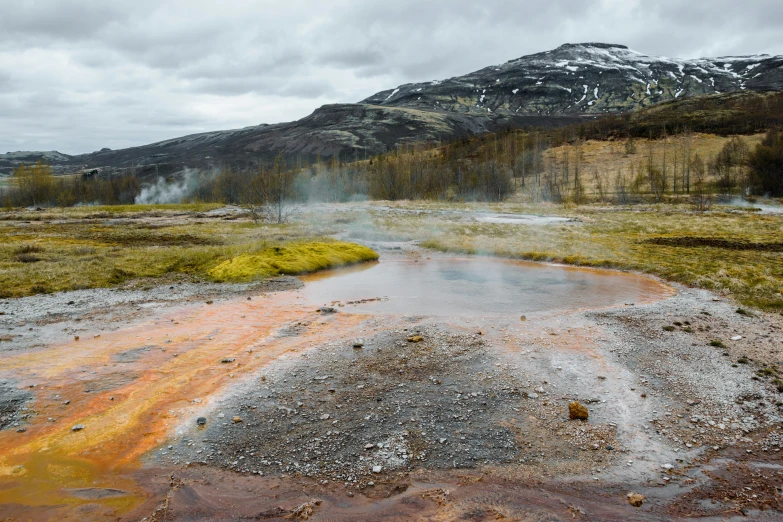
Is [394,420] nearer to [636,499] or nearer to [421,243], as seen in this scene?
[636,499]

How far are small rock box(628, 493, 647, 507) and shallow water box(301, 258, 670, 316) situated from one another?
Answer: 900 centimetres

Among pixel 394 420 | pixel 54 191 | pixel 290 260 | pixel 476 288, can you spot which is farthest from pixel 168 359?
pixel 54 191

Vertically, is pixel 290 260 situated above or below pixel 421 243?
above

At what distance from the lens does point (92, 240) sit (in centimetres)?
3606

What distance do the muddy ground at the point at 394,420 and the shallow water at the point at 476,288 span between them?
2322 millimetres

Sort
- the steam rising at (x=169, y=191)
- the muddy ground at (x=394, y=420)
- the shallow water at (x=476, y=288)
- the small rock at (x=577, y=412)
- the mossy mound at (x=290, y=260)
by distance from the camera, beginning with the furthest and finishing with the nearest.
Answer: the steam rising at (x=169, y=191) < the mossy mound at (x=290, y=260) < the shallow water at (x=476, y=288) < the small rock at (x=577, y=412) < the muddy ground at (x=394, y=420)

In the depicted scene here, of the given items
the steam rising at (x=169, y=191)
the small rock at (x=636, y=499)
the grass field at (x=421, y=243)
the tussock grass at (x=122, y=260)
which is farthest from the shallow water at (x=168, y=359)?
the steam rising at (x=169, y=191)

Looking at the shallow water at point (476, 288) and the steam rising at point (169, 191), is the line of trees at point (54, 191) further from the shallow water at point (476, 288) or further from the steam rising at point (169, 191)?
the shallow water at point (476, 288)

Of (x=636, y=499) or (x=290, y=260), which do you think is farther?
(x=290, y=260)

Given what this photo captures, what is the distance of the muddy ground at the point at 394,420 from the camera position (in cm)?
632

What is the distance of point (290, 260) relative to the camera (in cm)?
2409

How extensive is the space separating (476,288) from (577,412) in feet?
36.5

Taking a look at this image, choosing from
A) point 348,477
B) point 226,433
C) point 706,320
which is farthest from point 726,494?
point 706,320

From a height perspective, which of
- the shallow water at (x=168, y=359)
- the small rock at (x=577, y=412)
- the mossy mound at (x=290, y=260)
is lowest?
the small rock at (x=577, y=412)
